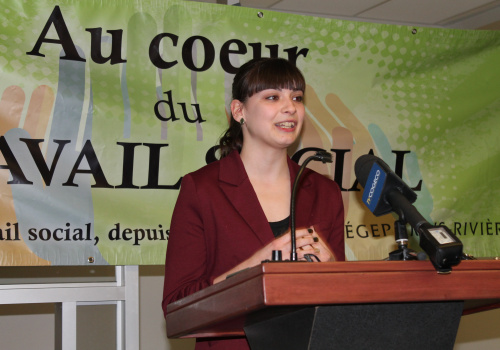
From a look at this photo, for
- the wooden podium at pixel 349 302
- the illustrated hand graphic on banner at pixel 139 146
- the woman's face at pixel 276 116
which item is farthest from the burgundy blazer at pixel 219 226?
the illustrated hand graphic on banner at pixel 139 146

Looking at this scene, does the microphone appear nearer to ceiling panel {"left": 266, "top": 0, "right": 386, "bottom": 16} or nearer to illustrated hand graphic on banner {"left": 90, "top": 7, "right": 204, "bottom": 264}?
illustrated hand graphic on banner {"left": 90, "top": 7, "right": 204, "bottom": 264}

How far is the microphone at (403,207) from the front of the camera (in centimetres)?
104

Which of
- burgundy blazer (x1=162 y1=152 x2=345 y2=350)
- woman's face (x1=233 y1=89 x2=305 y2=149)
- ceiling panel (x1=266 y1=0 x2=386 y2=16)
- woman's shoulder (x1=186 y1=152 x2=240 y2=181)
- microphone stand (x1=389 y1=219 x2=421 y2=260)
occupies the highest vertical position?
ceiling panel (x1=266 y1=0 x2=386 y2=16)

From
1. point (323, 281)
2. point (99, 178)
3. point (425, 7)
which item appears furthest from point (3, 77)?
point (425, 7)

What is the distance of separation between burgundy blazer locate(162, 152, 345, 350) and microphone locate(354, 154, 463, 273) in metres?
0.53

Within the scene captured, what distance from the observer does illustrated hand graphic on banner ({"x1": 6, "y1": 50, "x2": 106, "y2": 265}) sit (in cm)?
250

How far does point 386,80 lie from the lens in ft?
10.1

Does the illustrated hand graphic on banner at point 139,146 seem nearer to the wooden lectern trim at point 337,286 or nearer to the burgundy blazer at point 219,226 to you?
the burgundy blazer at point 219,226

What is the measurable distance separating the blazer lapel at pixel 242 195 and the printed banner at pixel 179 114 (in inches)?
33.0

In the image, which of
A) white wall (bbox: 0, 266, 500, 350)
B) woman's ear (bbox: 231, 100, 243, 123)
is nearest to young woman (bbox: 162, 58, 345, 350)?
woman's ear (bbox: 231, 100, 243, 123)

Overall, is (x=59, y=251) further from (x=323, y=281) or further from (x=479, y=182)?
(x=479, y=182)

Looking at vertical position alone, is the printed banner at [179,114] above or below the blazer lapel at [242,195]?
above

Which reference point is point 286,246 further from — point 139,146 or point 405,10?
point 405,10

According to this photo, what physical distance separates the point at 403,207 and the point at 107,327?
1.88 meters
